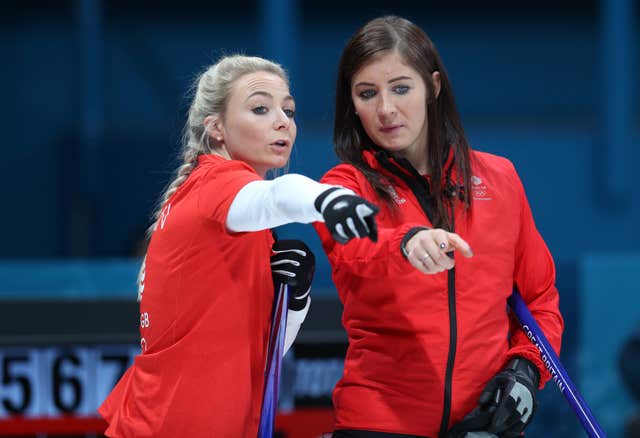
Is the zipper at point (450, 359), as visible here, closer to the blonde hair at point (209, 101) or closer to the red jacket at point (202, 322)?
the red jacket at point (202, 322)

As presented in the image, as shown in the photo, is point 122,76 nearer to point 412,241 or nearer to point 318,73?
point 318,73

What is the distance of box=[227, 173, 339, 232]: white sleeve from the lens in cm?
212

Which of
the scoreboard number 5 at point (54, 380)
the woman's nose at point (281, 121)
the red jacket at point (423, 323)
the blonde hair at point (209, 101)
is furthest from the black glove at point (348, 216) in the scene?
the scoreboard number 5 at point (54, 380)

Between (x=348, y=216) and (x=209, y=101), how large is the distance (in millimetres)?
825

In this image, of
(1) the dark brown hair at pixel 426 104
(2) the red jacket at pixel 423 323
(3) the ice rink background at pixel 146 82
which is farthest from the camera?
(3) the ice rink background at pixel 146 82

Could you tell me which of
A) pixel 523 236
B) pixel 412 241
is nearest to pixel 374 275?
pixel 412 241

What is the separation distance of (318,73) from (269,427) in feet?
28.9

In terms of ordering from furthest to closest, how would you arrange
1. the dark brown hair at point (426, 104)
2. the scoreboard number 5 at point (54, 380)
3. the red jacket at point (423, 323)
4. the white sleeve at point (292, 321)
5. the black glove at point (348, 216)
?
the scoreboard number 5 at point (54, 380) → the white sleeve at point (292, 321) → the dark brown hair at point (426, 104) → the red jacket at point (423, 323) → the black glove at point (348, 216)

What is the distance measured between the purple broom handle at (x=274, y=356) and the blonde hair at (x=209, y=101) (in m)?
0.36

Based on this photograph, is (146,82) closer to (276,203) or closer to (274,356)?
(274,356)

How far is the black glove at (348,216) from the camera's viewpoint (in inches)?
79.8

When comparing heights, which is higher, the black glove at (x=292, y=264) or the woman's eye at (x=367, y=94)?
the woman's eye at (x=367, y=94)

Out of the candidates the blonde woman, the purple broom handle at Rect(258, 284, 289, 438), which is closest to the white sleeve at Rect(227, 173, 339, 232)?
the blonde woman

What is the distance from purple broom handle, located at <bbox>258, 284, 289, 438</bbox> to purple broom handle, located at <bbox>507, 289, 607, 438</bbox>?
62 cm
